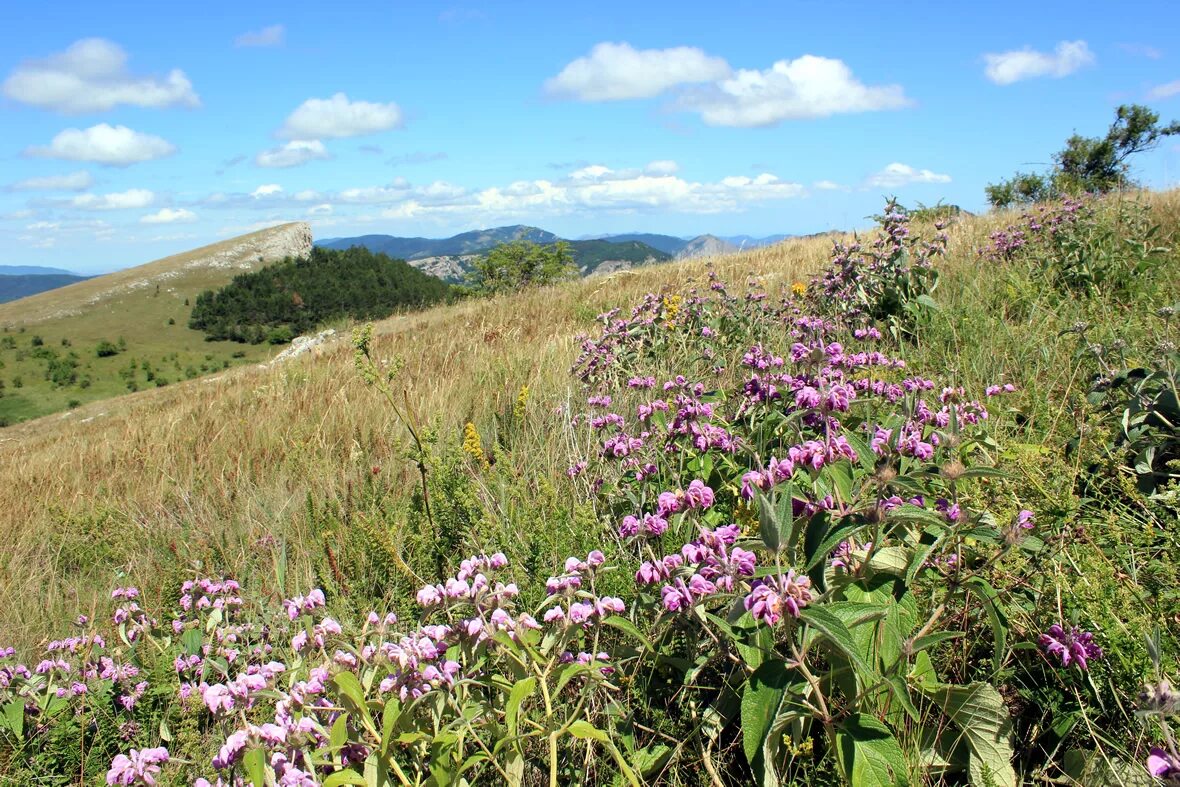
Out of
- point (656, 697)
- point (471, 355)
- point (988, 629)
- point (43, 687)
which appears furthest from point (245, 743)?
point (471, 355)

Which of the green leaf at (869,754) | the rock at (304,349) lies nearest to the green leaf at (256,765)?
the green leaf at (869,754)

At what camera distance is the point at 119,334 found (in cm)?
9175

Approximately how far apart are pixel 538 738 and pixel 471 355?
4721 millimetres

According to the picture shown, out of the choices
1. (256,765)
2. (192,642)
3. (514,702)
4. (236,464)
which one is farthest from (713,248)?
(256,765)

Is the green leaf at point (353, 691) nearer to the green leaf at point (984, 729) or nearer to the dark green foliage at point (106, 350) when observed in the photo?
the green leaf at point (984, 729)

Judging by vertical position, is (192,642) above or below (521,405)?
below

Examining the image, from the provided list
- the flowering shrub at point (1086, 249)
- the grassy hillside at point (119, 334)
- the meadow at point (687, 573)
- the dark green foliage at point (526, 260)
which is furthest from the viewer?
the grassy hillside at point (119, 334)

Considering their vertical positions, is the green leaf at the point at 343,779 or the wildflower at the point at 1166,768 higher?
the wildflower at the point at 1166,768

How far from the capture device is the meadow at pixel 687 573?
1.33 metres

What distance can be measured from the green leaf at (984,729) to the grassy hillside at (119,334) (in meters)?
77.9

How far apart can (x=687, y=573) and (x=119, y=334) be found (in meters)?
111

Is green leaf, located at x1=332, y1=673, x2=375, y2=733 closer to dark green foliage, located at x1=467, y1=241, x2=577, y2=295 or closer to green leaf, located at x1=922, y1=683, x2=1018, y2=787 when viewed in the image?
green leaf, located at x1=922, y1=683, x2=1018, y2=787

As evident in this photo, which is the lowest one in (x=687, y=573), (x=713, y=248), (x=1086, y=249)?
(x=687, y=573)

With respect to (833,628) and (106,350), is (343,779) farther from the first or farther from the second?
(106,350)
